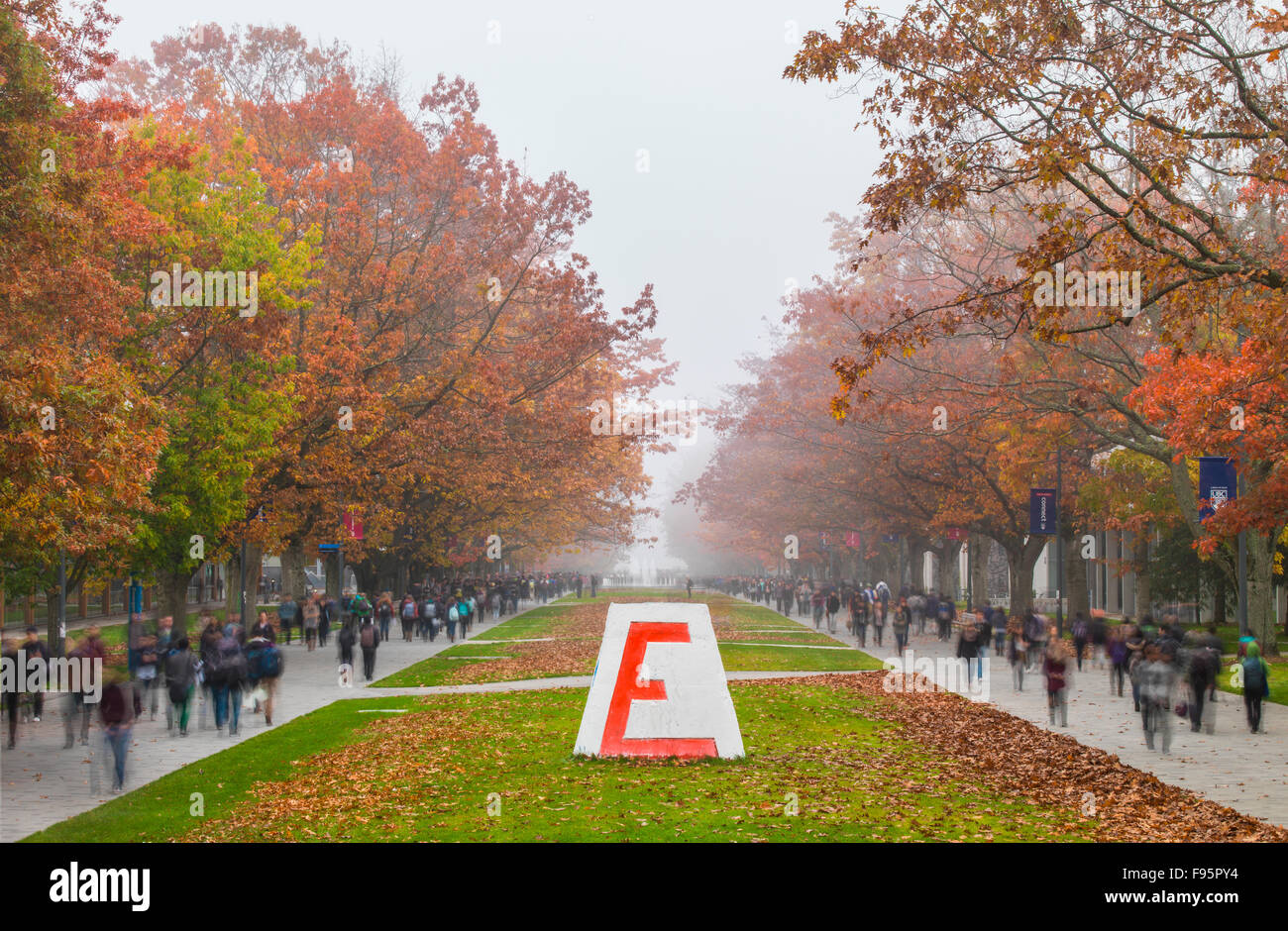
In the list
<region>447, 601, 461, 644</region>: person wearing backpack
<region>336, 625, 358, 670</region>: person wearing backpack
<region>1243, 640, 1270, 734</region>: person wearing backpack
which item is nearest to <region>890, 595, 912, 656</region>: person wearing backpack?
<region>336, 625, 358, 670</region>: person wearing backpack

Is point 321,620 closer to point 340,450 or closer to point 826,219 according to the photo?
point 340,450

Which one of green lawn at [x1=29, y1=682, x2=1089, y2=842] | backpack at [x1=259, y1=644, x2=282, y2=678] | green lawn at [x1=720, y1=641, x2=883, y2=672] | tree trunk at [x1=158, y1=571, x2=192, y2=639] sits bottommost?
green lawn at [x1=720, y1=641, x2=883, y2=672]

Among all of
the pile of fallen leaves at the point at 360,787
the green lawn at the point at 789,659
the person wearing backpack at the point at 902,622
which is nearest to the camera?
the pile of fallen leaves at the point at 360,787

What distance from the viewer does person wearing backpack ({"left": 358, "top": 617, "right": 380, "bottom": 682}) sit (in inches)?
1068

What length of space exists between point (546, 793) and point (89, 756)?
7.58 metres

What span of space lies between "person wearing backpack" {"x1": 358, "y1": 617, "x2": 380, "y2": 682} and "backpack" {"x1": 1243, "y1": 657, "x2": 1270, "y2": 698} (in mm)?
17191

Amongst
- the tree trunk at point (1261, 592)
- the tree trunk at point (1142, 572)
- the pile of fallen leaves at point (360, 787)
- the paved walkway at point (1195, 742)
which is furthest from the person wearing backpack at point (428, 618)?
the tree trunk at point (1261, 592)

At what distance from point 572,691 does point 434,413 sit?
36.1 ft

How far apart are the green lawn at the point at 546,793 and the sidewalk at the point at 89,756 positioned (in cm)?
44

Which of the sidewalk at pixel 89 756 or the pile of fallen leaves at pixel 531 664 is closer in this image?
the sidewalk at pixel 89 756

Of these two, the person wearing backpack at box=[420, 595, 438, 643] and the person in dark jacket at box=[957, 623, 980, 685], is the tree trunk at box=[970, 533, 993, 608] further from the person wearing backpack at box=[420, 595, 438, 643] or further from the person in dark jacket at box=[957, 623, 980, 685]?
the person in dark jacket at box=[957, 623, 980, 685]

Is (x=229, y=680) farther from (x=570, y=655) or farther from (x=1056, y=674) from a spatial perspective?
(x=570, y=655)

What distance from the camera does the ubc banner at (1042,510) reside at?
3275cm

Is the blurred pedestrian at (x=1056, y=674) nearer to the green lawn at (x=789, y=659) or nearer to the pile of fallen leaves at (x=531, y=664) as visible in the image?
the green lawn at (x=789, y=659)
